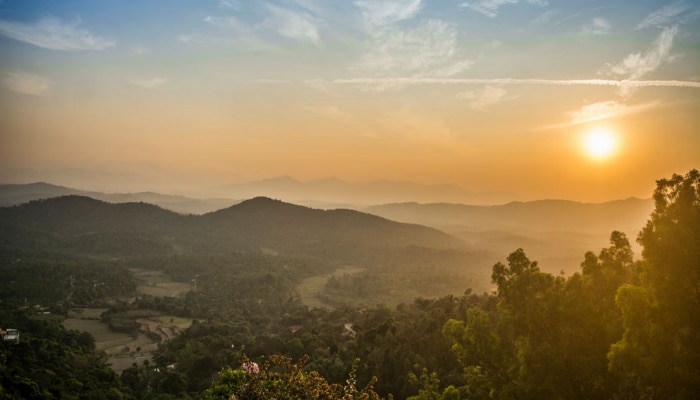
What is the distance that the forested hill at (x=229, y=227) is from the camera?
143125mm

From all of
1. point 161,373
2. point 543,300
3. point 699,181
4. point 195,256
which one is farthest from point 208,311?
point 699,181

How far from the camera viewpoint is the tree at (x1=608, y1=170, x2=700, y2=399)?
950 centimetres

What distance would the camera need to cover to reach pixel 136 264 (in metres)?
117

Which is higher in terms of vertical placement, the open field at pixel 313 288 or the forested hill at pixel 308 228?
the forested hill at pixel 308 228

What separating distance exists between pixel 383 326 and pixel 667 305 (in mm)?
32148

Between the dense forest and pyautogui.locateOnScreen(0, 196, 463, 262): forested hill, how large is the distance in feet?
59.6

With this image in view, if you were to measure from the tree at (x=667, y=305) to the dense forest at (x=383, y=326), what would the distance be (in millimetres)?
30

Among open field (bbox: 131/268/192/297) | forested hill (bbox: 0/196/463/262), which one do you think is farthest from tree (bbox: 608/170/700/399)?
forested hill (bbox: 0/196/463/262)

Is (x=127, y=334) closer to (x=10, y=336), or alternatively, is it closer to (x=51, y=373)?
(x=10, y=336)

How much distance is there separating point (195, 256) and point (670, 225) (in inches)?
4939

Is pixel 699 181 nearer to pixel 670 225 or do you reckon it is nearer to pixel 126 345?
pixel 670 225

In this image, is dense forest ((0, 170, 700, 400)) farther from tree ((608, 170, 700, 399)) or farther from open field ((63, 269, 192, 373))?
open field ((63, 269, 192, 373))

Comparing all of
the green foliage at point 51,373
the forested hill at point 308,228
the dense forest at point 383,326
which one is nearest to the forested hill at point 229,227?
the forested hill at point 308,228

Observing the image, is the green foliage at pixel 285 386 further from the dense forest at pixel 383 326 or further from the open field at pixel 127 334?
the open field at pixel 127 334
